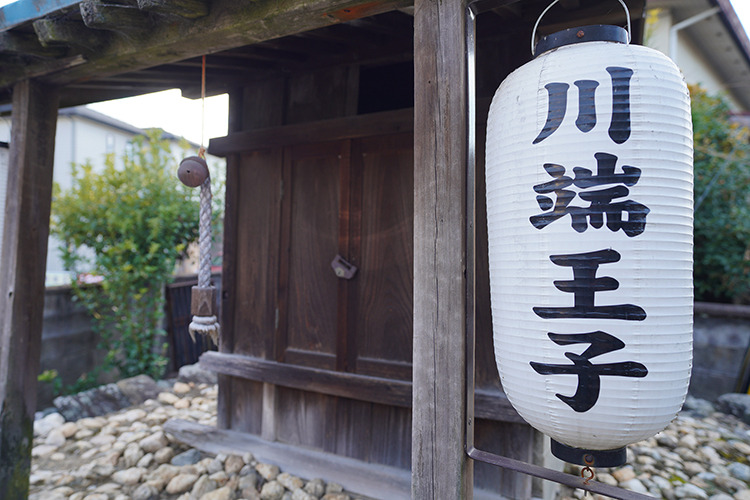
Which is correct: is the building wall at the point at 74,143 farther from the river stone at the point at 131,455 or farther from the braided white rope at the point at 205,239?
the braided white rope at the point at 205,239

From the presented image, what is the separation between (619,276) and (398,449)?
2418mm

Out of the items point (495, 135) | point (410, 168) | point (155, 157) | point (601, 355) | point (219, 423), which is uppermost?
point (155, 157)

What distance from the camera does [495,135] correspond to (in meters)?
1.67

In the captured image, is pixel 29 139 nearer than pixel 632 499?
No

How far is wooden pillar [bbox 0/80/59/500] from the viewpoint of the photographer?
9.85 ft

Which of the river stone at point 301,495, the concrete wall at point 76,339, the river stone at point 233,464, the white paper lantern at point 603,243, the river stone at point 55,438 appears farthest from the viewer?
the concrete wall at point 76,339

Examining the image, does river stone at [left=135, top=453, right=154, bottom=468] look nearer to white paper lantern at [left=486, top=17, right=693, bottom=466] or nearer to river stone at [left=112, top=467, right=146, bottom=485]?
river stone at [left=112, top=467, right=146, bottom=485]

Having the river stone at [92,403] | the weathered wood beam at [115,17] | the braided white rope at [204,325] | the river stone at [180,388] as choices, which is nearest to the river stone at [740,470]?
the braided white rope at [204,325]

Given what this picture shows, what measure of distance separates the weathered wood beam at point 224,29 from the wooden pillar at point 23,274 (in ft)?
1.72

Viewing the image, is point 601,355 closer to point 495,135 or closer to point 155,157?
point 495,135

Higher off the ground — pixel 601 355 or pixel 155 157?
pixel 155 157

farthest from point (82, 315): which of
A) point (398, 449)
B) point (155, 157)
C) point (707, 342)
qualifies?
point (707, 342)

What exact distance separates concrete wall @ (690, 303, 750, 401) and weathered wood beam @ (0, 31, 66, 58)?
23.1 ft

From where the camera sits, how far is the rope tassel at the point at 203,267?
264cm
